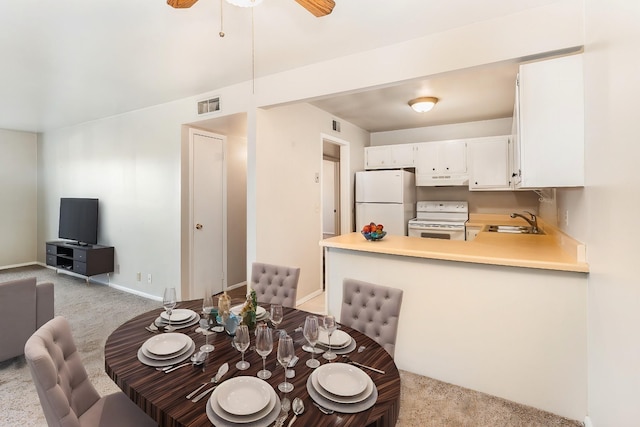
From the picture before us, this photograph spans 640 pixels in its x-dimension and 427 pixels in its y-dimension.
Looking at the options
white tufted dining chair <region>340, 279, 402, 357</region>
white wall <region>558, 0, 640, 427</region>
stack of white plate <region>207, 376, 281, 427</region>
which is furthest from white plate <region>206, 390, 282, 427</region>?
white wall <region>558, 0, 640, 427</region>

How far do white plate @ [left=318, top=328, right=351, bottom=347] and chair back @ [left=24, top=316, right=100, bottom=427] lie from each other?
0.95 metres

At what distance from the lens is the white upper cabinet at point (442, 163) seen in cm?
476

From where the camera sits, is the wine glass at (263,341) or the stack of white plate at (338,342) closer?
the wine glass at (263,341)

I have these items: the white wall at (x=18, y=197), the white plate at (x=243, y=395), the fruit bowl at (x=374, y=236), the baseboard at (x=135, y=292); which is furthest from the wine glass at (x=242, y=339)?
the white wall at (x=18, y=197)

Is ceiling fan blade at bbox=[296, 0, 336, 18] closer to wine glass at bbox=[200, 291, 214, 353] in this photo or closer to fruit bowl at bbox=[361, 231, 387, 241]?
wine glass at bbox=[200, 291, 214, 353]

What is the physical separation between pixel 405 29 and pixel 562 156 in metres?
1.38

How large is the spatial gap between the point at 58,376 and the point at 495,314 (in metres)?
2.39

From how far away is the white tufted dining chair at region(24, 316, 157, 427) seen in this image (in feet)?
3.40

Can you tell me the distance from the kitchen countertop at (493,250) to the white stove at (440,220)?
157 cm

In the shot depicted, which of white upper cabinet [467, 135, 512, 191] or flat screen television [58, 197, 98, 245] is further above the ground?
white upper cabinet [467, 135, 512, 191]

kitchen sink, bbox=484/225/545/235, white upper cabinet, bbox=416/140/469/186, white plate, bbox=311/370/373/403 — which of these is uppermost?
white upper cabinet, bbox=416/140/469/186

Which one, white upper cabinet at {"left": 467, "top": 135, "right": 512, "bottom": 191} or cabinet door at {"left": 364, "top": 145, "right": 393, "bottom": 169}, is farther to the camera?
cabinet door at {"left": 364, "top": 145, "right": 393, "bottom": 169}

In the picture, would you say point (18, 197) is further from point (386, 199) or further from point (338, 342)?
point (338, 342)

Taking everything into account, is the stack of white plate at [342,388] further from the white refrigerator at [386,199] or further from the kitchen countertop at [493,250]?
the white refrigerator at [386,199]
